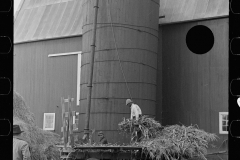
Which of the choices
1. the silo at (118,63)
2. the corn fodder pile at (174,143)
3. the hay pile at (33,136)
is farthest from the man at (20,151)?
the silo at (118,63)

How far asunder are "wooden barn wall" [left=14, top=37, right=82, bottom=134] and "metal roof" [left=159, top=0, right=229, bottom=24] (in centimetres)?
444

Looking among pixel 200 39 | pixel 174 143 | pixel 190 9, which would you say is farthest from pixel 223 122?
pixel 190 9

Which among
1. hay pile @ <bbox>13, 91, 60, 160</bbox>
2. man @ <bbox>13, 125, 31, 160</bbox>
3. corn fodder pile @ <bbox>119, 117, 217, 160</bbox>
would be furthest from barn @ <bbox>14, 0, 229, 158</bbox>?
man @ <bbox>13, 125, 31, 160</bbox>

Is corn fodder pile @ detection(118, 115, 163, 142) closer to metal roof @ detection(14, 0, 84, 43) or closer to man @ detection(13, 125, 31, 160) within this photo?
man @ detection(13, 125, 31, 160)

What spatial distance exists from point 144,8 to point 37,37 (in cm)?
722

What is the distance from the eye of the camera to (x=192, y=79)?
659 inches

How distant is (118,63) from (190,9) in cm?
446

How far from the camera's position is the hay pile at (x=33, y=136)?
34.0 ft

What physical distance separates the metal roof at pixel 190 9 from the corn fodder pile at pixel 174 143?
6.49 metres

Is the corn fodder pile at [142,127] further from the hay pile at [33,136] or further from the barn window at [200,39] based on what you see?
the barn window at [200,39]

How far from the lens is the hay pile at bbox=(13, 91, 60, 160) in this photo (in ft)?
34.0

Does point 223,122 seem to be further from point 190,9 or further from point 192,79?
point 190,9
